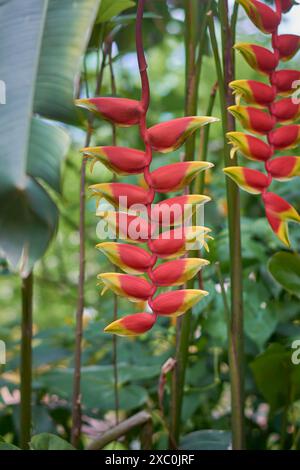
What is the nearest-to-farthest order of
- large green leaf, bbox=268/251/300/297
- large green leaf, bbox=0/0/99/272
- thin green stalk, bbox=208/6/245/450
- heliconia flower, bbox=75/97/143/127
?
large green leaf, bbox=0/0/99/272 < heliconia flower, bbox=75/97/143/127 < thin green stalk, bbox=208/6/245/450 < large green leaf, bbox=268/251/300/297

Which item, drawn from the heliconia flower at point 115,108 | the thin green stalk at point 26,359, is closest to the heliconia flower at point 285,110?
the heliconia flower at point 115,108

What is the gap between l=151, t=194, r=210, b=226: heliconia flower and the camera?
20.3 inches

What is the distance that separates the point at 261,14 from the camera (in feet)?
1.76

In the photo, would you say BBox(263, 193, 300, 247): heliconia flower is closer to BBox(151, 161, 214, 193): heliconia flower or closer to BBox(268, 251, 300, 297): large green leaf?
BBox(151, 161, 214, 193): heliconia flower

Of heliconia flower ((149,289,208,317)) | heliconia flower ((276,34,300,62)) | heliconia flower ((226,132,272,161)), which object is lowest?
heliconia flower ((149,289,208,317))

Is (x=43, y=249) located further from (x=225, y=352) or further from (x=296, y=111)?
(x=225, y=352)

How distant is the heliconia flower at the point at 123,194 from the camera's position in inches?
20.5

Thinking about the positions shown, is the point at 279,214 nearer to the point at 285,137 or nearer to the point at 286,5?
the point at 285,137

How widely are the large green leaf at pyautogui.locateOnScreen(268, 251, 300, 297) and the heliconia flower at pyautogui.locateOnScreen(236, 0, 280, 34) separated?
0.83ft

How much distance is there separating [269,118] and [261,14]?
0.08m

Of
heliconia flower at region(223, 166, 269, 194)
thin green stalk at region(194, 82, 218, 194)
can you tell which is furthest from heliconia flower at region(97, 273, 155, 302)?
thin green stalk at region(194, 82, 218, 194)

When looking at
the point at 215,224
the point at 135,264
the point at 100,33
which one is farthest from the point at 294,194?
the point at 135,264

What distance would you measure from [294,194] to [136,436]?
40 cm

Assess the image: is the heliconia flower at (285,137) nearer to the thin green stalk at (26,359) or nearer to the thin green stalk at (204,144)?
the thin green stalk at (204,144)
